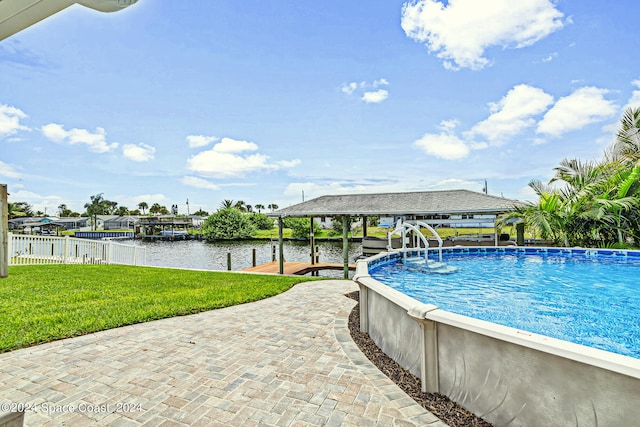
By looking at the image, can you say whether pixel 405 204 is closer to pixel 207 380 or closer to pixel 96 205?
pixel 207 380

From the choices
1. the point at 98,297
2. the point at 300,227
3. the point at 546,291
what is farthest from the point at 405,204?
the point at 300,227

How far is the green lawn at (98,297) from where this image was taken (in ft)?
16.0

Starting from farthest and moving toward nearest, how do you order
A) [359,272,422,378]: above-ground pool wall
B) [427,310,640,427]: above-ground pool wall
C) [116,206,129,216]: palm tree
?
1. [116,206,129,216]: palm tree
2. [359,272,422,378]: above-ground pool wall
3. [427,310,640,427]: above-ground pool wall

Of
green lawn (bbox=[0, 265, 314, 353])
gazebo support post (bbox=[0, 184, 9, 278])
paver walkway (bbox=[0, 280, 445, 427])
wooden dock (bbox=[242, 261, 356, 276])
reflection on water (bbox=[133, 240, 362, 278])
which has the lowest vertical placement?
reflection on water (bbox=[133, 240, 362, 278])

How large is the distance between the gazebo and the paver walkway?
26.9ft

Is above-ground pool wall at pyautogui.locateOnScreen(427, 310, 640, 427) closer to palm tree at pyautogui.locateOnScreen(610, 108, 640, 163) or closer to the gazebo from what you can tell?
the gazebo

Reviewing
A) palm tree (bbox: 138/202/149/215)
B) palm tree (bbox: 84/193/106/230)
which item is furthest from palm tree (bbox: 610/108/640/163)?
palm tree (bbox: 138/202/149/215)

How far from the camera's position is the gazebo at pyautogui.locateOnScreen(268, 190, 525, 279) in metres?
12.6

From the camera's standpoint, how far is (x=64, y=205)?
303 ft

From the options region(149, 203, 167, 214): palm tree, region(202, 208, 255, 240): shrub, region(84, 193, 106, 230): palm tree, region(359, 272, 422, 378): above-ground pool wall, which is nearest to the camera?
region(359, 272, 422, 378): above-ground pool wall

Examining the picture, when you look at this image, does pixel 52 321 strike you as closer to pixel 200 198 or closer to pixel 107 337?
pixel 107 337

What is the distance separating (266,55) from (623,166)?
587 inches

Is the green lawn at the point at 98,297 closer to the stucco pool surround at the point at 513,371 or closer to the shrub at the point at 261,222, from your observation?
the stucco pool surround at the point at 513,371

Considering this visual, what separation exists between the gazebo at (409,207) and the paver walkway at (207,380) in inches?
322
